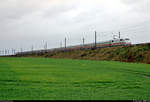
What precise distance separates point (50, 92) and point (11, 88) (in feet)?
7.13

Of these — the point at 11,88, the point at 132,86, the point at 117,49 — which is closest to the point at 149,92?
the point at 132,86

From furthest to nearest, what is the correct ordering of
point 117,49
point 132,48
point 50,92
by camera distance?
point 117,49 → point 132,48 → point 50,92

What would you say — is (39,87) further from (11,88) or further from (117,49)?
(117,49)

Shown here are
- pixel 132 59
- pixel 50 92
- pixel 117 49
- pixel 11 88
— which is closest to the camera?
pixel 50 92

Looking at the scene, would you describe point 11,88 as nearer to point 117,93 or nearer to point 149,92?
point 117,93

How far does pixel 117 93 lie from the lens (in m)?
10.1

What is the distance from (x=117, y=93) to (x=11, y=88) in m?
5.27

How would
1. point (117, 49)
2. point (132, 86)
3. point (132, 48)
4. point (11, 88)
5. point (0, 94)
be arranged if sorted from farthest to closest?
1. point (117, 49)
2. point (132, 48)
3. point (132, 86)
4. point (11, 88)
5. point (0, 94)

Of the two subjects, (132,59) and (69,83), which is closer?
(69,83)

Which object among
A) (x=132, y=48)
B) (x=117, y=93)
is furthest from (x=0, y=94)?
(x=132, y=48)

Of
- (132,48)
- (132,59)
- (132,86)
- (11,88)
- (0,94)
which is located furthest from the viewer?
(132,48)

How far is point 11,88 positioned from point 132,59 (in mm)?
31743

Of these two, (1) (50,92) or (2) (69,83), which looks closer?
(1) (50,92)

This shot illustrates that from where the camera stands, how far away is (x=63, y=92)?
1003 cm
